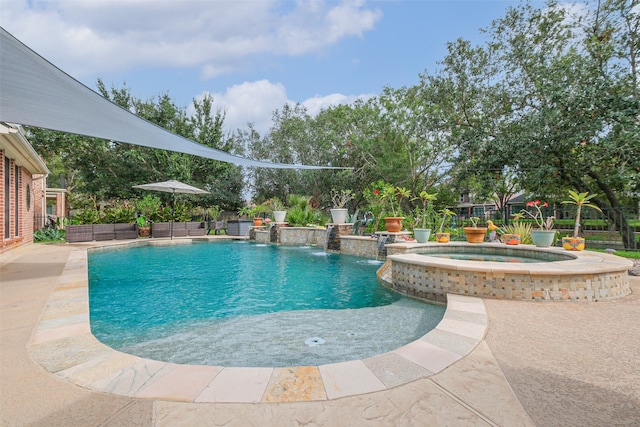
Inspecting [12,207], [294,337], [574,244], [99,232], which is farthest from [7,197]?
[574,244]

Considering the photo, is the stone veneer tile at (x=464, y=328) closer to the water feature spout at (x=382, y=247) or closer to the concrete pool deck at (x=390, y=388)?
the concrete pool deck at (x=390, y=388)

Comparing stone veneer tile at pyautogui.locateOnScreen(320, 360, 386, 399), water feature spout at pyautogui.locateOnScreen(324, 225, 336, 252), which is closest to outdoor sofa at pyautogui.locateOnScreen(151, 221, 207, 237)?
water feature spout at pyautogui.locateOnScreen(324, 225, 336, 252)

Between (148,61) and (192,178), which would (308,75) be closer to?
(148,61)

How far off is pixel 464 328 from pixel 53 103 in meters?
5.31

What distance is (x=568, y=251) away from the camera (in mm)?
5656

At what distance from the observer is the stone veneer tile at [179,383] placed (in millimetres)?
1763

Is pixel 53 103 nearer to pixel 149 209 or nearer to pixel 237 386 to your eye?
pixel 237 386

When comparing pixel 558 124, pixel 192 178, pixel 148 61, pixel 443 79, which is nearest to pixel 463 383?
pixel 558 124

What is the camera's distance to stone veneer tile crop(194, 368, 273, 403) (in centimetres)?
172

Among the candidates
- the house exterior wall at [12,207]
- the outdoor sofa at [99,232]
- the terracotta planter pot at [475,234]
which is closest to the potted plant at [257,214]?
the outdoor sofa at [99,232]

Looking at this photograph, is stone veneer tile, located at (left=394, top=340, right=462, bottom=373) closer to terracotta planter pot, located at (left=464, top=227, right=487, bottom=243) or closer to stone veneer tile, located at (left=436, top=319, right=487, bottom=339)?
stone veneer tile, located at (left=436, top=319, right=487, bottom=339)

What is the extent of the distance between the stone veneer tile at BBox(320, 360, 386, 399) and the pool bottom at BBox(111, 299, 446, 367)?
1.76 feet

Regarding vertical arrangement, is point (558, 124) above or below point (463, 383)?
above

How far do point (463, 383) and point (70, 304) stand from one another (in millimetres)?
4147
